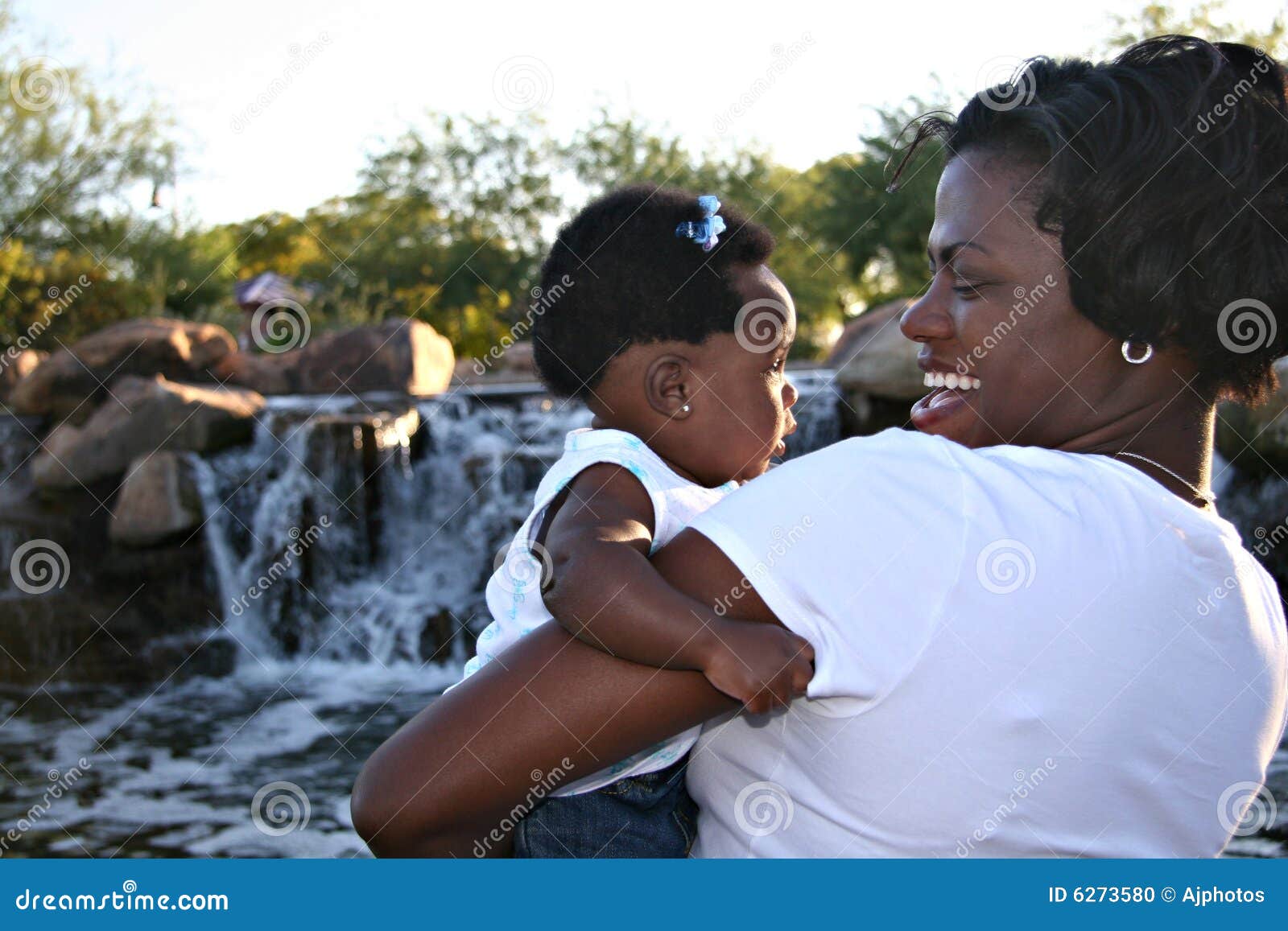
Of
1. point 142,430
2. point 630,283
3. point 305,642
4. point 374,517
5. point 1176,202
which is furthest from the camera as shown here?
point 142,430

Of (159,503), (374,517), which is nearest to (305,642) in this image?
(374,517)

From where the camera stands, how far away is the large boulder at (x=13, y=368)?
12.1 meters

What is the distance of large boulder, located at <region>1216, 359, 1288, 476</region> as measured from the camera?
7719 millimetres

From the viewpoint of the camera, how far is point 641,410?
1.94 metres

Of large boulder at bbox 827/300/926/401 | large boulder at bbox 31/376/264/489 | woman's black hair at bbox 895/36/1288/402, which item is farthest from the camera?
large boulder at bbox 827/300/926/401

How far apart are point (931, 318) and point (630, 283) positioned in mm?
501

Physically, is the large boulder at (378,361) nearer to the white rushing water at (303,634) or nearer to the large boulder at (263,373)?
the large boulder at (263,373)

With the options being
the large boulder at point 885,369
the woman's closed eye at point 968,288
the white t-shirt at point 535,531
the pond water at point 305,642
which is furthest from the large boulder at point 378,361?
the woman's closed eye at point 968,288

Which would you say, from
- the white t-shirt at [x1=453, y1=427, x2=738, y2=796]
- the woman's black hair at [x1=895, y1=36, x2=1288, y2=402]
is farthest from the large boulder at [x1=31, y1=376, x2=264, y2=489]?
the woman's black hair at [x1=895, y1=36, x2=1288, y2=402]

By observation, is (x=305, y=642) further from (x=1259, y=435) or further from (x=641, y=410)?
(x=641, y=410)

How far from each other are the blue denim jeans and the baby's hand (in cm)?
34

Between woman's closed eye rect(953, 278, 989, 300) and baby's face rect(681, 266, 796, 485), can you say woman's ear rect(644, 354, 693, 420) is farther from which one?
woman's closed eye rect(953, 278, 989, 300)

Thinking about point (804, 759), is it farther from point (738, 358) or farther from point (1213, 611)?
point (738, 358)

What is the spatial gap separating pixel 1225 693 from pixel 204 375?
1194 cm
